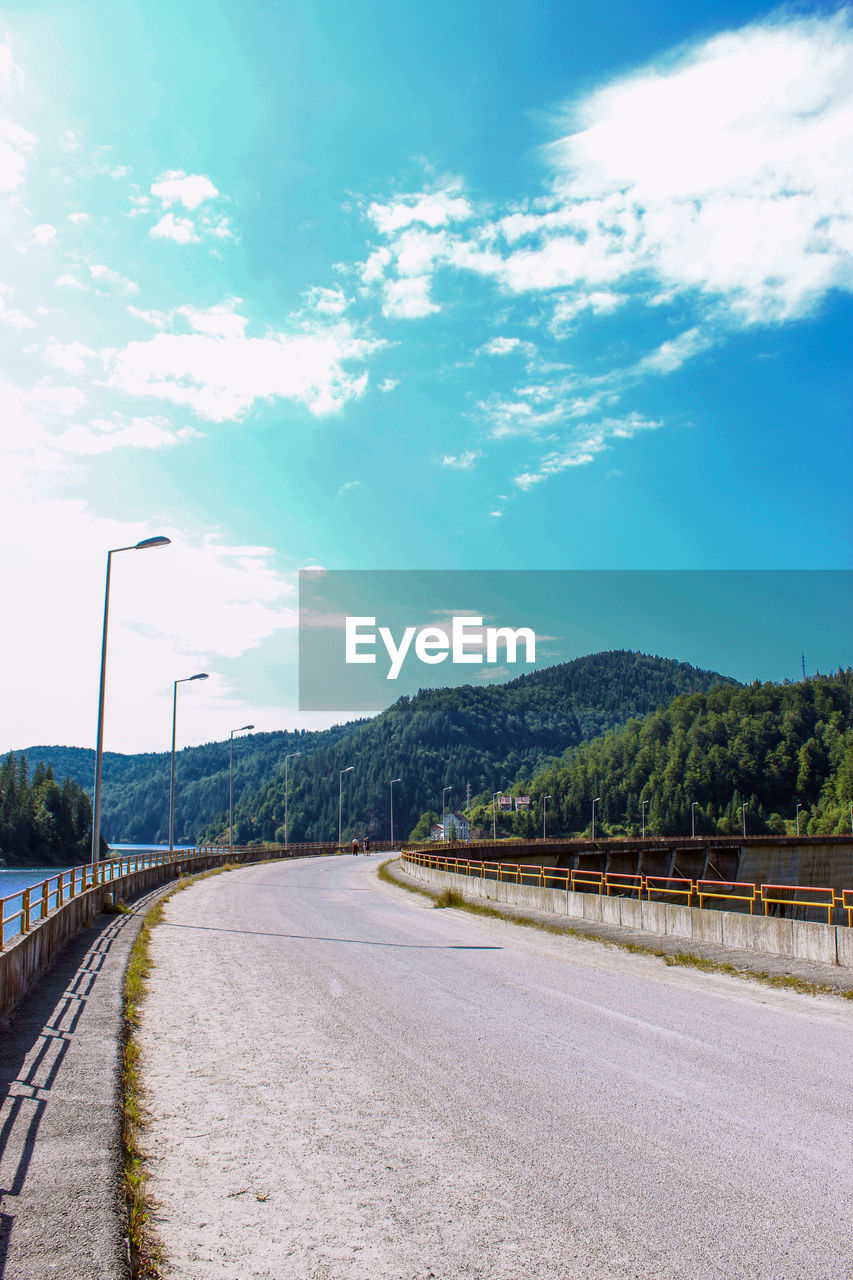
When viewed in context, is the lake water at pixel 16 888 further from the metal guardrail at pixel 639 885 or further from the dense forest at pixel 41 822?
the dense forest at pixel 41 822

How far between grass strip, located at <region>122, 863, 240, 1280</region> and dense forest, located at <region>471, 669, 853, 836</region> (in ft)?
523

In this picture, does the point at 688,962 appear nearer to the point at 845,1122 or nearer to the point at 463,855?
the point at 845,1122

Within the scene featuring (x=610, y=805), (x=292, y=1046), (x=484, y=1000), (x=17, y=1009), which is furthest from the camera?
(x=610, y=805)

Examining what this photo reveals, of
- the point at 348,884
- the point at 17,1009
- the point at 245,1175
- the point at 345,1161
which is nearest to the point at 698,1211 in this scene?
the point at 345,1161

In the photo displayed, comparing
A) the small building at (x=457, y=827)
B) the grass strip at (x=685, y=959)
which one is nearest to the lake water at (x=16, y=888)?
the grass strip at (x=685, y=959)

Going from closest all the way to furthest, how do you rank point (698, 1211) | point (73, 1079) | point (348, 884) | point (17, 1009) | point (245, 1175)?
point (698, 1211)
point (245, 1175)
point (73, 1079)
point (17, 1009)
point (348, 884)

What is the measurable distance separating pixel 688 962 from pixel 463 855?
187ft

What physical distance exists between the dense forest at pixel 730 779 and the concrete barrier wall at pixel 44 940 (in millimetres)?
151072

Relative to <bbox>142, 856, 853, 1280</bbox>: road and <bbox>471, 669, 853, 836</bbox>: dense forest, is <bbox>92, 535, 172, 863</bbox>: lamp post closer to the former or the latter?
<bbox>142, 856, 853, 1280</bbox>: road

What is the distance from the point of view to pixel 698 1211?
529 centimetres

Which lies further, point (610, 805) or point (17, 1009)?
point (610, 805)

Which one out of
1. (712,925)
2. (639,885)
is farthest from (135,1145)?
(639,885)

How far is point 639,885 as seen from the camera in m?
22.8

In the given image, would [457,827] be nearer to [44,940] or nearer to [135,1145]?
[44,940]
